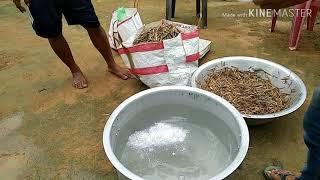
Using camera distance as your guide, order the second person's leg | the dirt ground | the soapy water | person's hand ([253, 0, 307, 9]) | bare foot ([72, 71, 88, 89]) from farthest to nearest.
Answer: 1. bare foot ([72, 71, 88, 89])
2. the dirt ground
3. the soapy water
4. person's hand ([253, 0, 307, 9])
5. the second person's leg

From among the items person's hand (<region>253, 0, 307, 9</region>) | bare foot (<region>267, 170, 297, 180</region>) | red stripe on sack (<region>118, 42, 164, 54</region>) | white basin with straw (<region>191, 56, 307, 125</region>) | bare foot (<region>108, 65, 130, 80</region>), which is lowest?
bare foot (<region>267, 170, 297, 180</region>)

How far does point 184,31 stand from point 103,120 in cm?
87

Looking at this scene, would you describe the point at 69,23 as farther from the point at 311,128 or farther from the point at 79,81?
the point at 311,128

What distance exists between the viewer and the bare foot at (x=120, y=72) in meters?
2.62

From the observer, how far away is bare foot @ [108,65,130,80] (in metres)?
2.62

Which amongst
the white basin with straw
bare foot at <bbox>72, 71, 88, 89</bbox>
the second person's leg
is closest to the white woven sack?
the white basin with straw

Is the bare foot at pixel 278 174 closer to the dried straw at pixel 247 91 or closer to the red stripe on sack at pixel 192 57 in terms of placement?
the dried straw at pixel 247 91

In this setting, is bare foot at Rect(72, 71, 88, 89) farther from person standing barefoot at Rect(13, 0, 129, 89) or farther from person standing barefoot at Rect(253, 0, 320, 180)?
person standing barefoot at Rect(253, 0, 320, 180)

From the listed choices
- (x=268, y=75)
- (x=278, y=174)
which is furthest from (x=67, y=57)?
(x=278, y=174)

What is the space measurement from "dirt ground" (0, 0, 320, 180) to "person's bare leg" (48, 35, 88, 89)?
66mm

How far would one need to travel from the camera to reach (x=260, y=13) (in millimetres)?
3508

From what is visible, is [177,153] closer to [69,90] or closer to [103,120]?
[103,120]

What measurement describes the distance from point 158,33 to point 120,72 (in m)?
0.47

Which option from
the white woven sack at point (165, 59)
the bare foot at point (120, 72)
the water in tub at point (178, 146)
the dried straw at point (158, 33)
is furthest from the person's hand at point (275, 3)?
the bare foot at point (120, 72)
